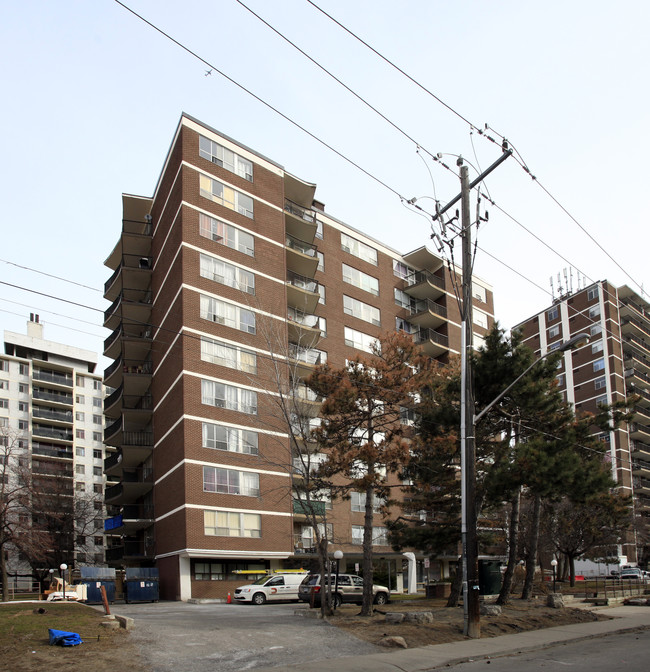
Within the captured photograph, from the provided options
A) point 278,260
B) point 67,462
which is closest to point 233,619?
point 278,260

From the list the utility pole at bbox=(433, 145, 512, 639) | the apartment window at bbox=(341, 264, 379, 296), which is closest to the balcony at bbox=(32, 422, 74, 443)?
the apartment window at bbox=(341, 264, 379, 296)

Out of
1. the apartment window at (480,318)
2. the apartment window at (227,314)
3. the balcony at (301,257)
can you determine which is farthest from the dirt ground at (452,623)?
the apartment window at (480,318)

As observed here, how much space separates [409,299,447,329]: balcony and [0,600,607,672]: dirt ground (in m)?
36.4

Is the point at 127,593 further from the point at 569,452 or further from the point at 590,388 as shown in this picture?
the point at 590,388

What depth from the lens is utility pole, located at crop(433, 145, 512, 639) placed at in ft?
60.2

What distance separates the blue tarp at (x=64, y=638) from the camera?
49.9 ft

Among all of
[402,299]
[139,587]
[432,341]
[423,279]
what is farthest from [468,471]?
[423,279]

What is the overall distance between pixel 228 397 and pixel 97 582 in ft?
44.3

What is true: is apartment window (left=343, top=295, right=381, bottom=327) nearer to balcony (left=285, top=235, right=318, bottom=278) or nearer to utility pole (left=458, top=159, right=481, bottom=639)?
balcony (left=285, top=235, right=318, bottom=278)

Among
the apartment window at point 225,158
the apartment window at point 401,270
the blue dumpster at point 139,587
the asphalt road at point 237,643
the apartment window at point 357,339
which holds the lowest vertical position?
the blue dumpster at point 139,587

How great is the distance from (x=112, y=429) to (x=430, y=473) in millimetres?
33609

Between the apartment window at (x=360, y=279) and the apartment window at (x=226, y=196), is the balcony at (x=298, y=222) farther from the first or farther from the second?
the apartment window at (x=360, y=279)

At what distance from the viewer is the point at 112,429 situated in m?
53.8

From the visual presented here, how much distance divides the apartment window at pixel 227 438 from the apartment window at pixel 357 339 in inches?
571
